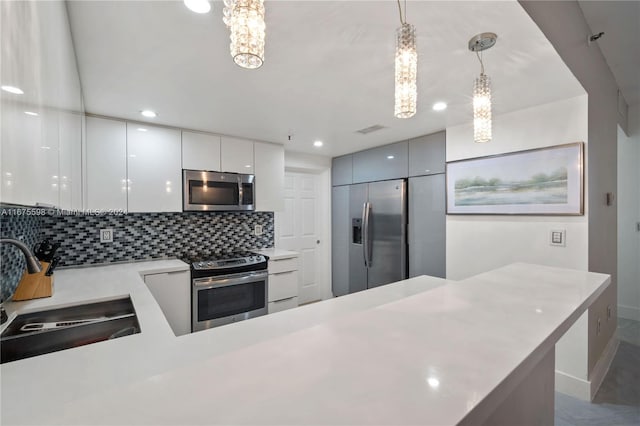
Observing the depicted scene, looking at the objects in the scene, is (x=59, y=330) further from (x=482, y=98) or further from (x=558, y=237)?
(x=558, y=237)

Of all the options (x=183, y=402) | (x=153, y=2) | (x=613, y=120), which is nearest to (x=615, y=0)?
(x=613, y=120)

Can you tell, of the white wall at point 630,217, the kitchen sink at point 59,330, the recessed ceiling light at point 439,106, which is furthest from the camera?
the white wall at point 630,217

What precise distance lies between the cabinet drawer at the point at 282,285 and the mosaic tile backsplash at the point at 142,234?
2.20 ft

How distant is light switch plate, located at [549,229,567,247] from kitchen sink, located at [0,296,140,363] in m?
2.77

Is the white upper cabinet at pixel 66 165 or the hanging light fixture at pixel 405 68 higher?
the hanging light fixture at pixel 405 68

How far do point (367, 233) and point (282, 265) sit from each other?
46.8 inches

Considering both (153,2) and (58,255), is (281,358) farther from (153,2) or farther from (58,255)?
(58,255)

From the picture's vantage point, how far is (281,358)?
0.55 metres

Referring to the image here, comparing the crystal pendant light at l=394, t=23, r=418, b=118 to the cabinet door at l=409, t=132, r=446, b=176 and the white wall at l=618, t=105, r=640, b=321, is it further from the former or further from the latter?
the white wall at l=618, t=105, r=640, b=321

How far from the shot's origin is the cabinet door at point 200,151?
289 cm

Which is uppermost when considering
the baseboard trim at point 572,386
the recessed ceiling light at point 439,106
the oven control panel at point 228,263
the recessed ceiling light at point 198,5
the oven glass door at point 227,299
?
the recessed ceiling light at point 198,5

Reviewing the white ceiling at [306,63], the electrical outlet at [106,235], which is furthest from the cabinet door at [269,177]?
the electrical outlet at [106,235]

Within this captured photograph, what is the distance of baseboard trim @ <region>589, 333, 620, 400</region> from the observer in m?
2.15

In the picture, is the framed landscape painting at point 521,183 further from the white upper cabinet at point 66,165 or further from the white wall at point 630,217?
the white upper cabinet at point 66,165
